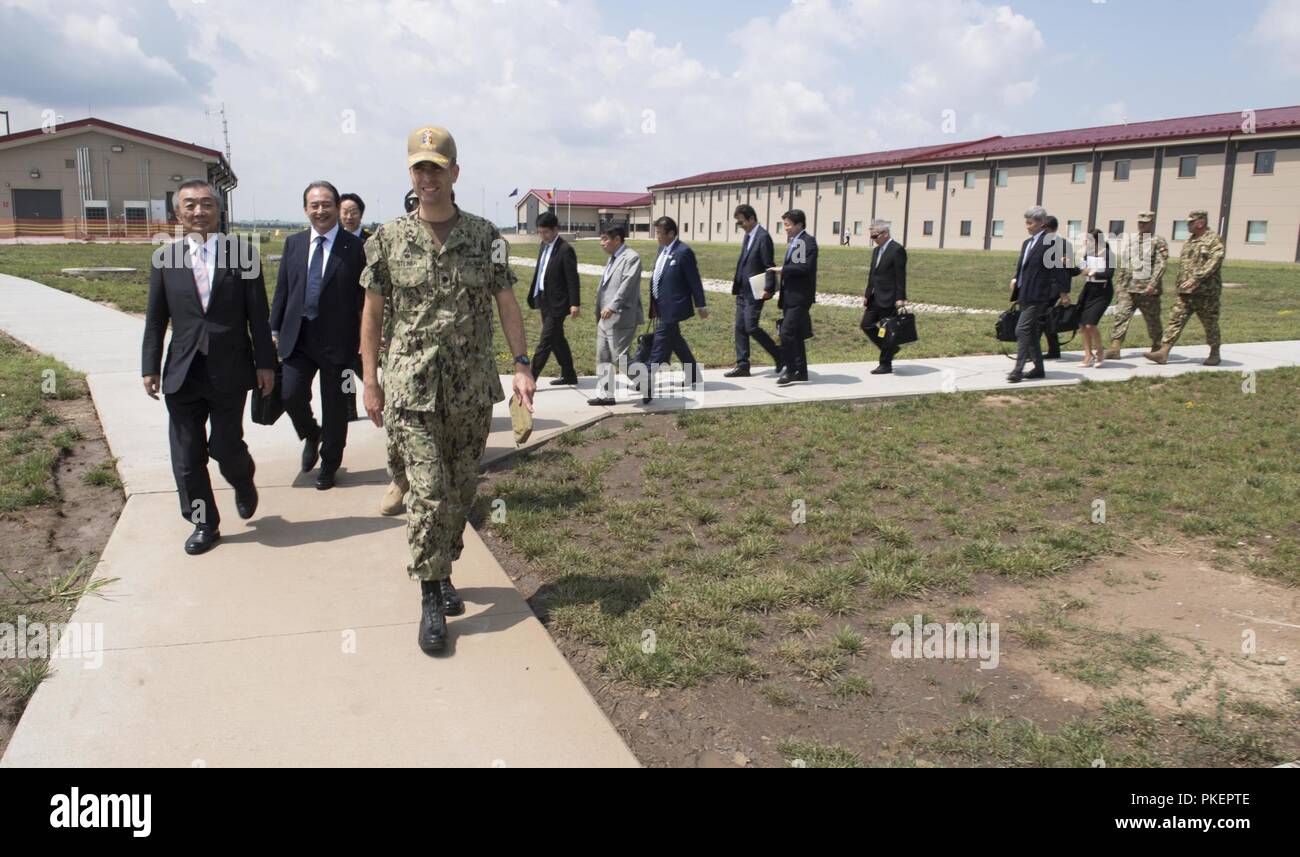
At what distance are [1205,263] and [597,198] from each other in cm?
9187

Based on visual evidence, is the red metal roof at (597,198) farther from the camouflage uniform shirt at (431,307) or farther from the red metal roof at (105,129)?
the camouflage uniform shirt at (431,307)

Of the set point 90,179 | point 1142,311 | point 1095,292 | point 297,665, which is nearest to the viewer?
point 297,665

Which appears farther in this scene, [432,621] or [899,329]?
[899,329]

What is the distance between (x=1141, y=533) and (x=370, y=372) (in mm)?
4490

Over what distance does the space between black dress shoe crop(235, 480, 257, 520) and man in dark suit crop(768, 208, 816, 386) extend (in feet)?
19.8

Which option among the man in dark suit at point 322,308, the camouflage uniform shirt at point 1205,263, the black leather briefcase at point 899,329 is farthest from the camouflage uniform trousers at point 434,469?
the camouflage uniform shirt at point 1205,263

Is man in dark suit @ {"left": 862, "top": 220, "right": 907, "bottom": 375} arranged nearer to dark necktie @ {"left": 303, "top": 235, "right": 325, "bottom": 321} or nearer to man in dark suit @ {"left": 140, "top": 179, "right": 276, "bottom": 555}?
dark necktie @ {"left": 303, "top": 235, "right": 325, "bottom": 321}

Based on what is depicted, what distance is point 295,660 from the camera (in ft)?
12.5

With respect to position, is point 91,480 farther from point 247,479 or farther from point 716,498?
point 716,498

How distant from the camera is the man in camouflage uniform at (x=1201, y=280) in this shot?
10.7m

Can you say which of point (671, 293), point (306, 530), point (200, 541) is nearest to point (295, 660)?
point (200, 541)

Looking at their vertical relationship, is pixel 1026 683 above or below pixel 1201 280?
below

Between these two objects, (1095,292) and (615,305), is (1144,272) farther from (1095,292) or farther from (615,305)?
(615,305)

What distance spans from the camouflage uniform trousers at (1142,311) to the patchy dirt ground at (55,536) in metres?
10.9
